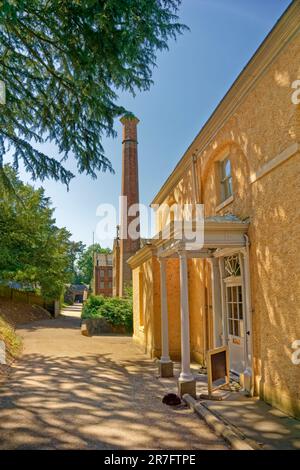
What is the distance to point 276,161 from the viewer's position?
6.57 meters

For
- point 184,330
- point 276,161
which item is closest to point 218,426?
point 184,330

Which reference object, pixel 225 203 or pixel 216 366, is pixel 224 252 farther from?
pixel 216 366

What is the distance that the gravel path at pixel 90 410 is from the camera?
195 inches

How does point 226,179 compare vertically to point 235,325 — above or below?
above

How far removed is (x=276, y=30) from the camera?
6.33 m

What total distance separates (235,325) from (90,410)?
424cm

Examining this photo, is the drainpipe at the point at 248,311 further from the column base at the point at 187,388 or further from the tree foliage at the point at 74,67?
the tree foliage at the point at 74,67

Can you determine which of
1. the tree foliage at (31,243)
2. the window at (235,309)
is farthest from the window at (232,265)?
the tree foliage at (31,243)

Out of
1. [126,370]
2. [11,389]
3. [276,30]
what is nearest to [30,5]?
[276,30]

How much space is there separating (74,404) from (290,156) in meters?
5.91

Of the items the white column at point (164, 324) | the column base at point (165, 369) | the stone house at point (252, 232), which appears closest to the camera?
the stone house at point (252, 232)

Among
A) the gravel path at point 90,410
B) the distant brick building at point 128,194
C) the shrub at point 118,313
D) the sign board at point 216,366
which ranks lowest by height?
the gravel path at point 90,410

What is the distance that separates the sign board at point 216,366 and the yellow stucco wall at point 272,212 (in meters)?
0.72

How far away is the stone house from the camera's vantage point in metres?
6.20
